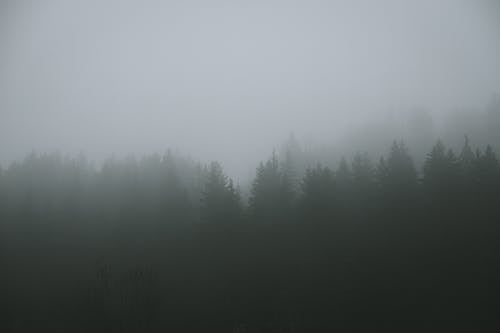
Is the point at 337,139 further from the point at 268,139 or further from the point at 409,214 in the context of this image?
the point at 409,214

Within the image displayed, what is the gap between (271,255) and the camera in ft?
122

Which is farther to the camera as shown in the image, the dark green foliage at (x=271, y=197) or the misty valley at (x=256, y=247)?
the dark green foliage at (x=271, y=197)

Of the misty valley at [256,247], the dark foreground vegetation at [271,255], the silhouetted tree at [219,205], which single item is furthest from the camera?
the silhouetted tree at [219,205]

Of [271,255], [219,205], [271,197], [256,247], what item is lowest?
[271,255]

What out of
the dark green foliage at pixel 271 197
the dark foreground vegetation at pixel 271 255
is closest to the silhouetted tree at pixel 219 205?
the dark foreground vegetation at pixel 271 255

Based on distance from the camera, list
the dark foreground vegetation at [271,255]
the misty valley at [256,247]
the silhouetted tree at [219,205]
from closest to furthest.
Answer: the dark foreground vegetation at [271,255] < the misty valley at [256,247] < the silhouetted tree at [219,205]

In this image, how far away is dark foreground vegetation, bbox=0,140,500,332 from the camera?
2973 centimetres

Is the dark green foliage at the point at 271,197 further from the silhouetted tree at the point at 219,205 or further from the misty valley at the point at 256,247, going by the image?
the silhouetted tree at the point at 219,205

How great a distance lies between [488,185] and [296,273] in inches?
888

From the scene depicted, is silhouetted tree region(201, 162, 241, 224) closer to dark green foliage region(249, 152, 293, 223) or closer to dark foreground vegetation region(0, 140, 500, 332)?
dark foreground vegetation region(0, 140, 500, 332)

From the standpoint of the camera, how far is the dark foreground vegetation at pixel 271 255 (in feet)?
97.6

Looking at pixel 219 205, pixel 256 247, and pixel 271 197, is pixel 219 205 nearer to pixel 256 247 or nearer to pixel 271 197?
pixel 271 197

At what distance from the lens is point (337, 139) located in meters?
71.7

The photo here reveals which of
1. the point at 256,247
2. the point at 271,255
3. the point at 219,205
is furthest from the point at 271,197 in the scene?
the point at 271,255
